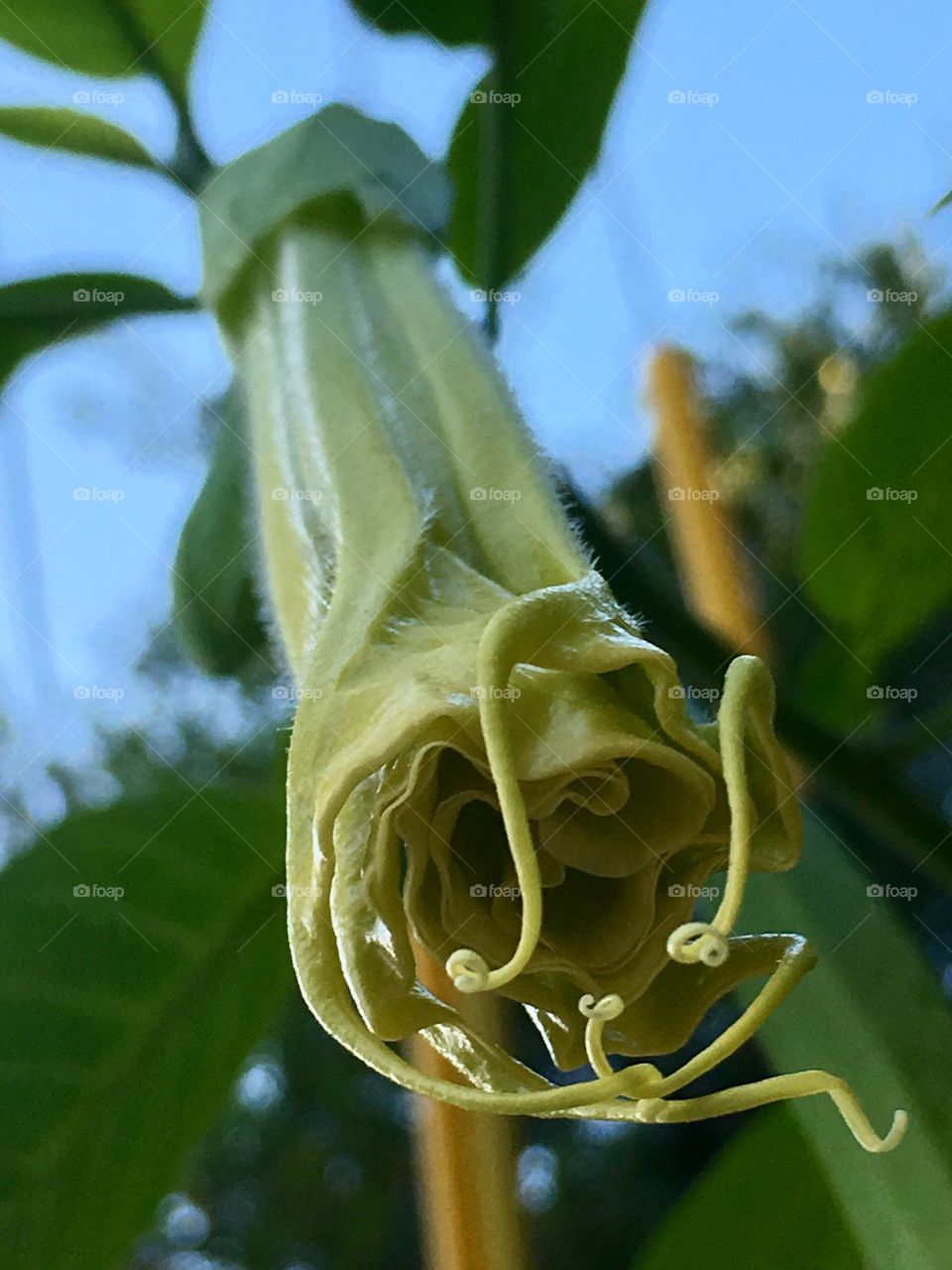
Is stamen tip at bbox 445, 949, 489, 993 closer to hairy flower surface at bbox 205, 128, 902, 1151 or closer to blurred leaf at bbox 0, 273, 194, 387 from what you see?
hairy flower surface at bbox 205, 128, 902, 1151

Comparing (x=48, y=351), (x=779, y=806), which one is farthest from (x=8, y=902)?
(x=779, y=806)

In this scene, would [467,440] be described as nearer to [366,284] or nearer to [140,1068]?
[366,284]

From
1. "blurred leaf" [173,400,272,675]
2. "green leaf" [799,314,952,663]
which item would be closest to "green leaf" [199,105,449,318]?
"blurred leaf" [173,400,272,675]

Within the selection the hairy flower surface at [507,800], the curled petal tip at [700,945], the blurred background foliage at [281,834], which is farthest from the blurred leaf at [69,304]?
the curled petal tip at [700,945]

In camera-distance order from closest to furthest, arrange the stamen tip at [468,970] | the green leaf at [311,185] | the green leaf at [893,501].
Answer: the stamen tip at [468,970]
the green leaf at [311,185]
the green leaf at [893,501]

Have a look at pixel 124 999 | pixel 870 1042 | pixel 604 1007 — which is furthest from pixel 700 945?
pixel 124 999

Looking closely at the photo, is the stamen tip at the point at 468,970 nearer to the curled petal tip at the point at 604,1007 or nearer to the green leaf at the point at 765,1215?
the curled petal tip at the point at 604,1007
